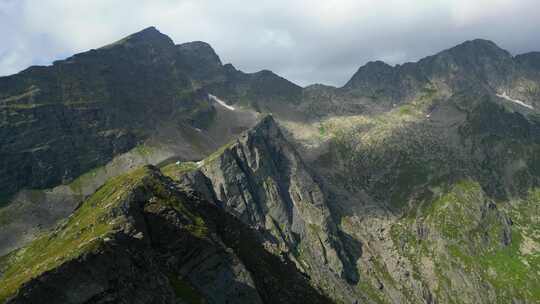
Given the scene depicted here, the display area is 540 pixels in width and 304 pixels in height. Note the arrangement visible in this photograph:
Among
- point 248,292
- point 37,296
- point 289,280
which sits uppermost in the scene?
point 37,296

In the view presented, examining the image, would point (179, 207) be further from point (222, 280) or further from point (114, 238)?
point (114, 238)

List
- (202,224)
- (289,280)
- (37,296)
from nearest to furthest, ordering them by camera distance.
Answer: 1. (37,296)
2. (202,224)
3. (289,280)

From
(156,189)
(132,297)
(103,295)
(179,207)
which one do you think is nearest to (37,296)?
(103,295)

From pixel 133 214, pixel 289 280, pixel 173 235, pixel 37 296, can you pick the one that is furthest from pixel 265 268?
pixel 37 296

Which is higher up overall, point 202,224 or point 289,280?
point 202,224

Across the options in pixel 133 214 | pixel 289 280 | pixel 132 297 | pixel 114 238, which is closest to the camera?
pixel 132 297

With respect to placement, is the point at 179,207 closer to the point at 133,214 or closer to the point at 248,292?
the point at 133,214

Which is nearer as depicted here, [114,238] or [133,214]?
[114,238]

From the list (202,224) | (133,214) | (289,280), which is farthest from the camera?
(289,280)

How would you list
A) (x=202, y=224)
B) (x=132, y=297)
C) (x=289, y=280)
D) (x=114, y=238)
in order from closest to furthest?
(x=132, y=297), (x=114, y=238), (x=202, y=224), (x=289, y=280)
